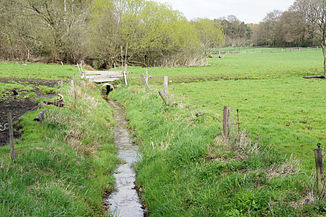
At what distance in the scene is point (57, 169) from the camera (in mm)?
7297

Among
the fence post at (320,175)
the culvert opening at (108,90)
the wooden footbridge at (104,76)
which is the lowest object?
the fence post at (320,175)

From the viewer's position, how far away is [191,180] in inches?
267

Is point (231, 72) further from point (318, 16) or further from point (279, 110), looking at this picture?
point (279, 110)

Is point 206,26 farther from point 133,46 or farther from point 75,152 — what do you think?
point 75,152

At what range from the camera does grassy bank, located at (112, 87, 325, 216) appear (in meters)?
5.07

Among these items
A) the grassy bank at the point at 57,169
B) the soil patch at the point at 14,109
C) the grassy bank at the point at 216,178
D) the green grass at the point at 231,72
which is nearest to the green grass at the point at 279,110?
the grassy bank at the point at 216,178

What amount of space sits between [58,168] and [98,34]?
37.2 m

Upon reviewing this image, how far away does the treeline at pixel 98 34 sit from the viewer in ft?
138

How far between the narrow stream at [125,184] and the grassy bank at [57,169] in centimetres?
30

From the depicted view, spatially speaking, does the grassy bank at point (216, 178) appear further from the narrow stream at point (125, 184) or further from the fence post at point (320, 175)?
the narrow stream at point (125, 184)

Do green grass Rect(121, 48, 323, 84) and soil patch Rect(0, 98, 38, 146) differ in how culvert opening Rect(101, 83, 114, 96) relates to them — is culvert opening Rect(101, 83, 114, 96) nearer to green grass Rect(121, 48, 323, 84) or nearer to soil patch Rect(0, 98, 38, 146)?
green grass Rect(121, 48, 323, 84)

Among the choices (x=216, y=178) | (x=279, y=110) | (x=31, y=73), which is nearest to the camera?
(x=216, y=178)

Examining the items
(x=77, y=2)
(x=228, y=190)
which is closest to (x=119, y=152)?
Result: (x=228, y=190)

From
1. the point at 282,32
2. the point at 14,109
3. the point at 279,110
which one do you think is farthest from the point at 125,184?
the point at 282,32
